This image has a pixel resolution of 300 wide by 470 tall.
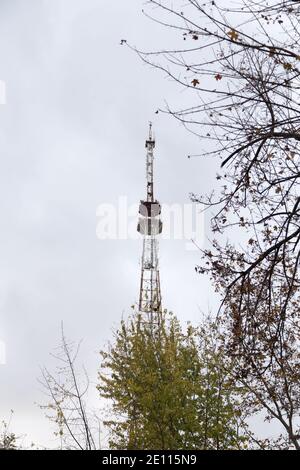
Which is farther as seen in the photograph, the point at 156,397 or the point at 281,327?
the point at 156,397

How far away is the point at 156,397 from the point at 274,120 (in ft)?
32.7

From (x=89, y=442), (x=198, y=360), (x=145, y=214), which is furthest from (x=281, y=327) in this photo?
(x=145, y=214)

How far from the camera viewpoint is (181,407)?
13875 mm

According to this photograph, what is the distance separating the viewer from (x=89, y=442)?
28.9ft

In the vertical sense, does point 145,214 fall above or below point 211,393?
above

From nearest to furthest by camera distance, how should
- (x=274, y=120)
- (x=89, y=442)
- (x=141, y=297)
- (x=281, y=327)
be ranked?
(x=274, y=120) < (x=281, y=327) < (x=89, y=442) < (x=141, y=297)

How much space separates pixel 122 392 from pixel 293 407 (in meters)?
4.81

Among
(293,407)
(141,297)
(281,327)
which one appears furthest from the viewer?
(141,297)

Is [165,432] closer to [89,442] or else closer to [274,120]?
[89,442]

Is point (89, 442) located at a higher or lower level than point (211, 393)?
lower
